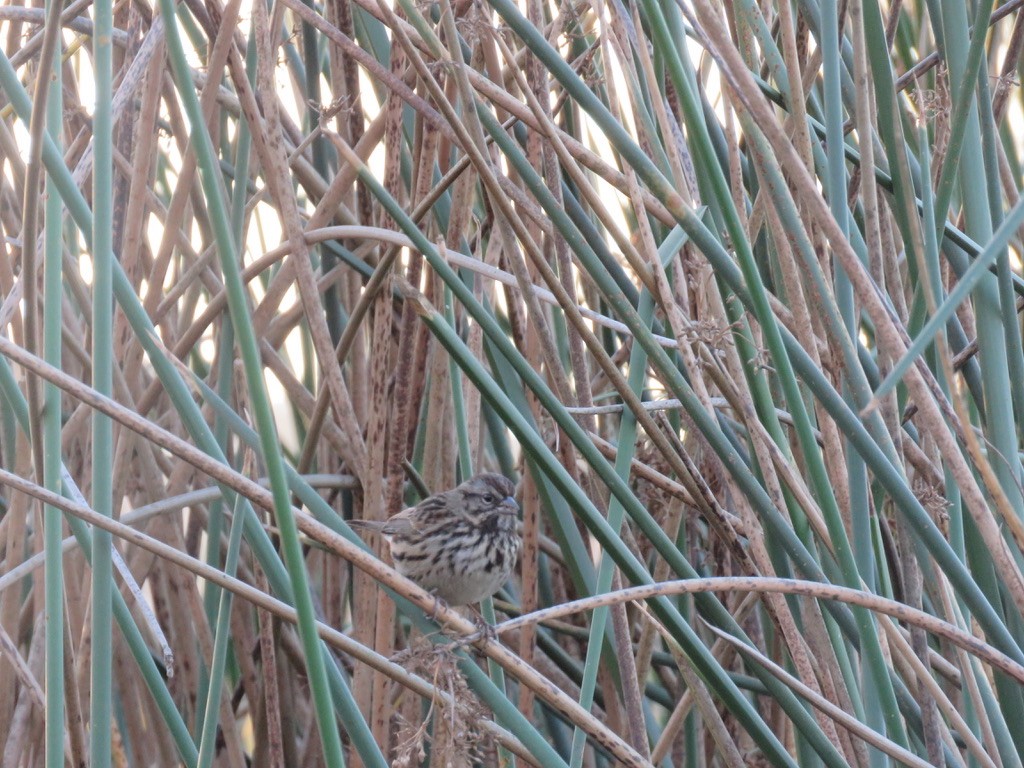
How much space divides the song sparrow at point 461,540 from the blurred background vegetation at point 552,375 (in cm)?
8

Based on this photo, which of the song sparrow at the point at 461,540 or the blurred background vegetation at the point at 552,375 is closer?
the blurred background vegetation at the point at 552,375

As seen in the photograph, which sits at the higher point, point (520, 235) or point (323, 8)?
point (323, 8)

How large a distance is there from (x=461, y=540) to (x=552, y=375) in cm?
49

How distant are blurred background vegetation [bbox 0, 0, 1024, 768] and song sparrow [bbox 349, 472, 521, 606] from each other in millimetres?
77

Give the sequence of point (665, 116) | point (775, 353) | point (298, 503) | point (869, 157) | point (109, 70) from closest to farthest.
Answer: point (109, 70), point (775, 353), point (869, 157), point (665, 116), point (298, 503)

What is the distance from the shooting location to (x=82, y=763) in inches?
68.3

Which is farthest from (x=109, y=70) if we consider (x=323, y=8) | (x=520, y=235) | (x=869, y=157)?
(x=323, y=8)

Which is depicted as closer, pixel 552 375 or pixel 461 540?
pixel 552 375

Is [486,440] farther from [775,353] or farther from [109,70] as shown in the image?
[109,70]

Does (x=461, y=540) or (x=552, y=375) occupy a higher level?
(x=552, y=375)

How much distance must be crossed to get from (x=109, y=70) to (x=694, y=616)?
5.31 ft

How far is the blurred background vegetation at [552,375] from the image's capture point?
1.37 m

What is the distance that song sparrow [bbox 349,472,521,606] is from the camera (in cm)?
220

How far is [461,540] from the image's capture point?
227cm
